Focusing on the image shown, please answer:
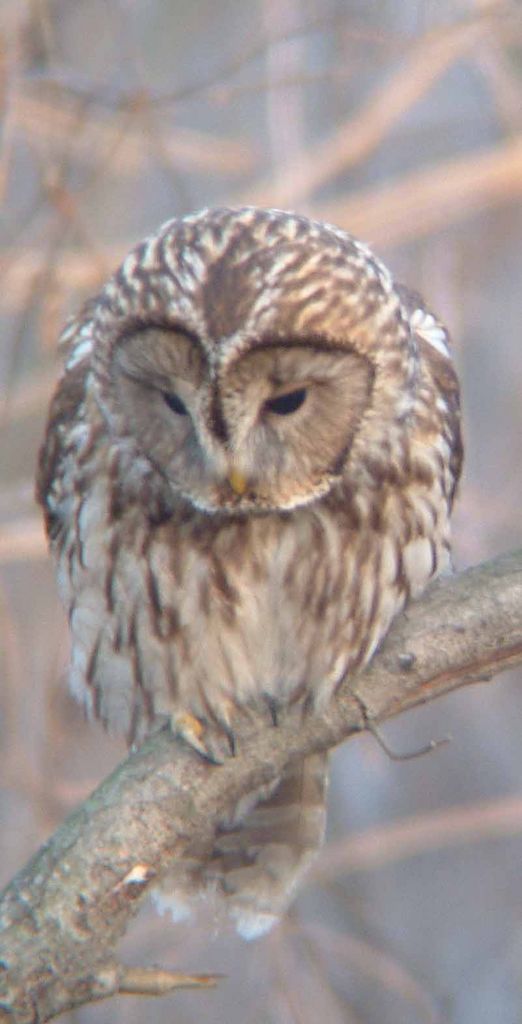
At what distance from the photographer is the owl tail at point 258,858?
13.5 feet

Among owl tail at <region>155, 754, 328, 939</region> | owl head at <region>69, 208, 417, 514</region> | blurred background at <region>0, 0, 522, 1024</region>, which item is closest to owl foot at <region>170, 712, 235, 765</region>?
owl head at <region>69, 208, 417, 514</region>

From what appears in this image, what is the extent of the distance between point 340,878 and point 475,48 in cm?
278

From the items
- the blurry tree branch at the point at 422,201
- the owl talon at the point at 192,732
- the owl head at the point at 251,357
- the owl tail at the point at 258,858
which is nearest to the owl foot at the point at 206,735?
the owl talon at the point at 192,732

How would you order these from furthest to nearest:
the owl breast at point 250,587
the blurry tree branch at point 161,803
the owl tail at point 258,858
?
the owl tail at point 258,858 → the owl breast at point 250,587 → the blurry tree branch at point 161,803

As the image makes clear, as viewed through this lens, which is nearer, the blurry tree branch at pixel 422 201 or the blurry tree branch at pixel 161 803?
the blurry tree branch at pixel 161 803

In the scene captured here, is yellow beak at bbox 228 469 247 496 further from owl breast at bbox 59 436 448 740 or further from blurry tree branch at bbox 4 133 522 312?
blurry tree branch at bbox 4 133 522 312

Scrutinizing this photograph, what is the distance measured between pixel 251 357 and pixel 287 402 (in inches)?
6.7

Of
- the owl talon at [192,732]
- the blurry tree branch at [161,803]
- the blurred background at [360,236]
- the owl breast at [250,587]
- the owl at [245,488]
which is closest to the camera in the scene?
the blurry tree branch at [161,803]

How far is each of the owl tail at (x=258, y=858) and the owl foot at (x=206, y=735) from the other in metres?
0.63

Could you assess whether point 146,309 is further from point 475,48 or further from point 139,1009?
point 139,1009

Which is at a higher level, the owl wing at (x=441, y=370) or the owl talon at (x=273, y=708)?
the owl wing at (x=441, y=370)

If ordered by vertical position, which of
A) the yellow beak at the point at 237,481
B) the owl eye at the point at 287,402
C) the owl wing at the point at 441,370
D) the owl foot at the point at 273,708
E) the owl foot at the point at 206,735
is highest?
the owl eye at the point at 287,402

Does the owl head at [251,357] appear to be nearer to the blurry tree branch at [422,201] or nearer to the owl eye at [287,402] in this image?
the owl eye at [287,402]

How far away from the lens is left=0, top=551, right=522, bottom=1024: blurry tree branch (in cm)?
280
